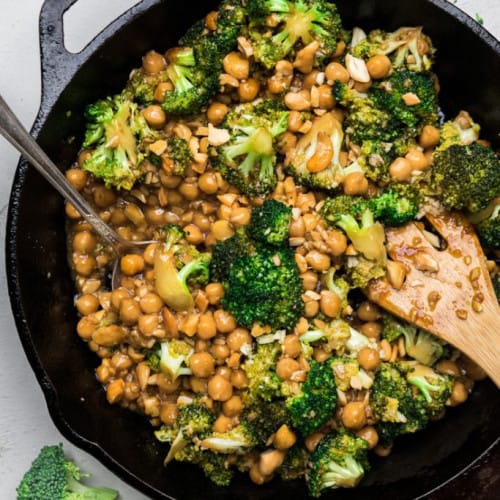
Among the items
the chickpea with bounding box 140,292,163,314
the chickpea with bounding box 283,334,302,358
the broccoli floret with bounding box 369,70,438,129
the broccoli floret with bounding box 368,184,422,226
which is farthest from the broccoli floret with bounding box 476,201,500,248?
the chickpea with bounding box 140,292,163,314

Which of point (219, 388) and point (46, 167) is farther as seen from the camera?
point (219, 388)

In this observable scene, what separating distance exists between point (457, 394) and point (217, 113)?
1.76m

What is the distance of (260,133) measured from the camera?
3590 millimetres

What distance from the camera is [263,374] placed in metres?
3.67

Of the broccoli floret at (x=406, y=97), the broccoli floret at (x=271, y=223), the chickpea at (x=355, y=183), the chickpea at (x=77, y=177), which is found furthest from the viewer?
the chickpea at (x=77, y=177)

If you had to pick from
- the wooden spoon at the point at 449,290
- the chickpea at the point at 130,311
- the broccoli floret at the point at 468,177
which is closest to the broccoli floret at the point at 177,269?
the chickpea at the point at 130,311

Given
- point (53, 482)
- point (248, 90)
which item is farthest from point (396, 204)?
point (53, 482)

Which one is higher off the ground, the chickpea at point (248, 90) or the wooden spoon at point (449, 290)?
the chickpea at point (248, 90)

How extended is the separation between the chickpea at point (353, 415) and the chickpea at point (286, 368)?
0.32 m

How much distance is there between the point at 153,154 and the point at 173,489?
1.59 metres

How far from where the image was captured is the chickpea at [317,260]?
369 centimetres

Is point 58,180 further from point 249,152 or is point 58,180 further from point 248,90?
point 248,90

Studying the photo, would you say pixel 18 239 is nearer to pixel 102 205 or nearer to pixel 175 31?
pixel 102 205

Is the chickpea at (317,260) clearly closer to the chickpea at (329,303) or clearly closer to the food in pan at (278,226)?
the food in pan at (278,226)
